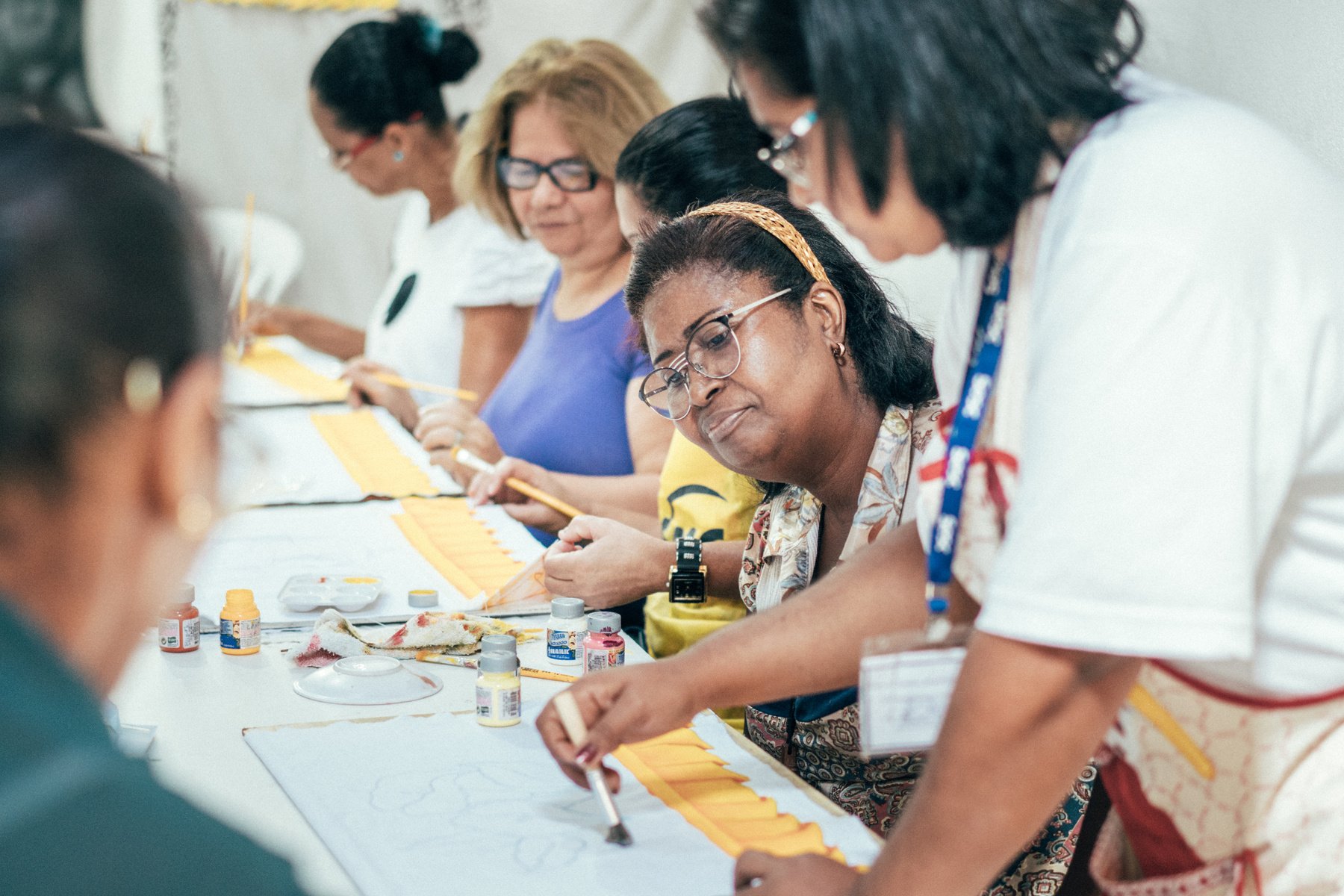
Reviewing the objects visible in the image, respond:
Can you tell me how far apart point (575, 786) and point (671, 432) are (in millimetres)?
1348

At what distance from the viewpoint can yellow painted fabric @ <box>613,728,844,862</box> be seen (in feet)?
4.38

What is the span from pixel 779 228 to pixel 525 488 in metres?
0.98

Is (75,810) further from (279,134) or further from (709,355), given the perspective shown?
(279,134)

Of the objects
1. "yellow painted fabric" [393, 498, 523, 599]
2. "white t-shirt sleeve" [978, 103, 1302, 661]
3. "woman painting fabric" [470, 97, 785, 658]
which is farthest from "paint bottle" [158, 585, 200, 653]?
"white t-shirt sleeve" [978, 103, 1302, 661]

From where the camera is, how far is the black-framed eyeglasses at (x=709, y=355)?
179cm

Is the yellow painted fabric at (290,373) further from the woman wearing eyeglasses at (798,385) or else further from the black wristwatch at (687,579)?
the woman wearing eyeglasses at (798,385)

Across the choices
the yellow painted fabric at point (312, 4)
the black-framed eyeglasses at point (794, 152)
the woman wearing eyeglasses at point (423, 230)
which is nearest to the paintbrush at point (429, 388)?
the woman wearing eyeglasses at point (423, 230)

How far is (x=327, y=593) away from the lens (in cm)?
208

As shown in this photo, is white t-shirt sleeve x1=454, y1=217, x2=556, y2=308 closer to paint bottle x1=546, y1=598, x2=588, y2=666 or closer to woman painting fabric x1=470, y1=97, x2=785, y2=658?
woman painting fabric x1=470, y1=97, x2=785, y2=658

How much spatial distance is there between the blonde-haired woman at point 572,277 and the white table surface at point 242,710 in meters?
0.84

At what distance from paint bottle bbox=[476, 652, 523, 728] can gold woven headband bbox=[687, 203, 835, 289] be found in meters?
0.71

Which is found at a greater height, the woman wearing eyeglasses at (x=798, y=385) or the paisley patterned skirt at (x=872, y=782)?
the woman wearing eyeglasses at (x=798, y=385)

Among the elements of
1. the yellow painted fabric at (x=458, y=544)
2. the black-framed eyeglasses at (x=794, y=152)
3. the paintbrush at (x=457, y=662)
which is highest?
the black-framed eyeglasses at (x=794, y=152)

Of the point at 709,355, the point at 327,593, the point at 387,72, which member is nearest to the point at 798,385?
the point at 709,355
